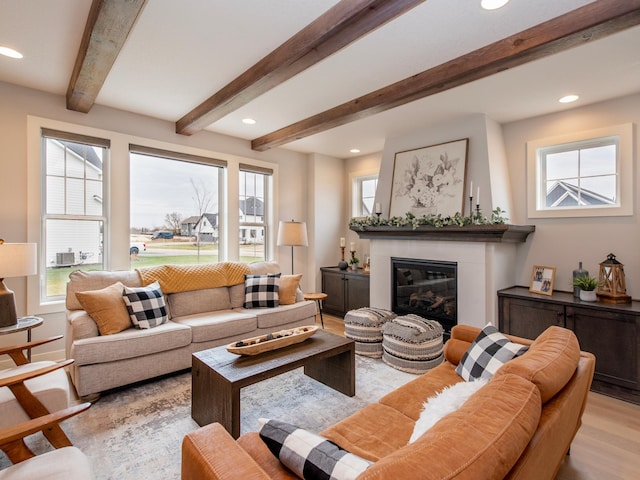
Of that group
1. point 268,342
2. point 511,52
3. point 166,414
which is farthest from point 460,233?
point 166,414

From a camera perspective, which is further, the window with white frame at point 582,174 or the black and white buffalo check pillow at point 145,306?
the window with white frame at point 582,174

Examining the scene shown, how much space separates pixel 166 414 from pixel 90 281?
153 centimetres

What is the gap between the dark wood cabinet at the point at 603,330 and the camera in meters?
2.63

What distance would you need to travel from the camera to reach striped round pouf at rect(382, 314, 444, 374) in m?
3.07

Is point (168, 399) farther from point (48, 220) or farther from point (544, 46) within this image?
point (544, 46)

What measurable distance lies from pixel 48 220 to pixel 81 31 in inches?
76.7

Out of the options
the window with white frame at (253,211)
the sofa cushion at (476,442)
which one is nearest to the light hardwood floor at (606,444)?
the sofa cushion at (476,442)

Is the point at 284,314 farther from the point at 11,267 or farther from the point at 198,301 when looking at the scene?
the point at 11,267

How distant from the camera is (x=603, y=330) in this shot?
2779mm

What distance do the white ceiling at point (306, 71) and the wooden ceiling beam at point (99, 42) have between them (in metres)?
0.09

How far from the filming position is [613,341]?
2725 mm

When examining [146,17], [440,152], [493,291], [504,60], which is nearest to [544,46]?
[504,60]

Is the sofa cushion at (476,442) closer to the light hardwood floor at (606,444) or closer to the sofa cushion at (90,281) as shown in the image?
the light hardwood floor at (606,444)

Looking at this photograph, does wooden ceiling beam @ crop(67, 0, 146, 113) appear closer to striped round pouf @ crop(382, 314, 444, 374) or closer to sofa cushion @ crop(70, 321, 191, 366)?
sofa cushion @ crop(70, 321, 191, 366)
